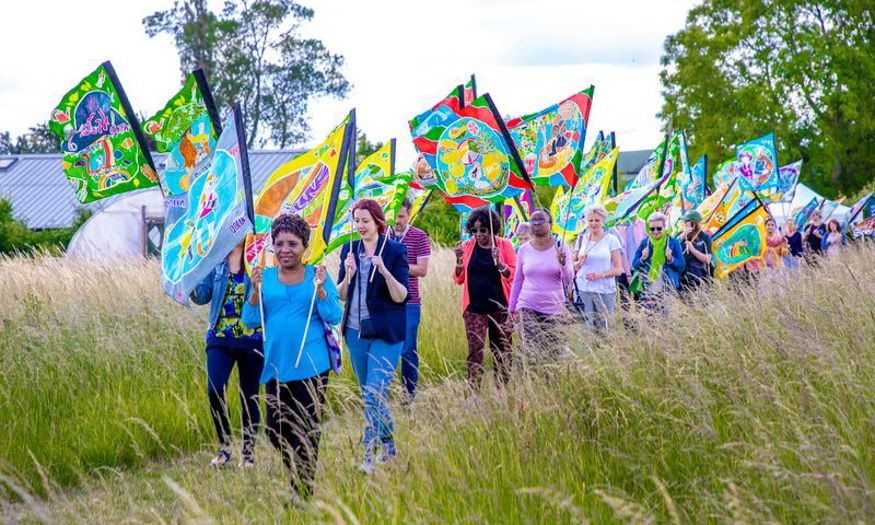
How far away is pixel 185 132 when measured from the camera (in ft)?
24.7

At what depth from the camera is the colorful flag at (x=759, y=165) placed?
20.8 metres

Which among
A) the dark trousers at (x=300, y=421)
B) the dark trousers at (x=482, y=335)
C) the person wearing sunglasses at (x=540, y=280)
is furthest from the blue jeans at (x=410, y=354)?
the dark trousers at (x=300, y=421)

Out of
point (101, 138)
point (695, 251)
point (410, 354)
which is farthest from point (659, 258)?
point (101, 138)

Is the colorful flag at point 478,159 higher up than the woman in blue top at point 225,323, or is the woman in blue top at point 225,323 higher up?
the colorful flag at point 478,159

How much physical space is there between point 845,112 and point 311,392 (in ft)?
115

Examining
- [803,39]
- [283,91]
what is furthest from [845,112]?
[283,91]

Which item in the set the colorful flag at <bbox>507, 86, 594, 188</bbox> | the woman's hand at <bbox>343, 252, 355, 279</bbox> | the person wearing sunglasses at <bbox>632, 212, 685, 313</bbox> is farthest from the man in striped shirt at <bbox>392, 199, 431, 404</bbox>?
the person wearing sunglasses at <bbox>632, 212, 685, 313</bbox>

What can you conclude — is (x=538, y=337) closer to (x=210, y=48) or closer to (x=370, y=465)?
(x=370, y=465)

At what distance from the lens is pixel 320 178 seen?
6.85 m

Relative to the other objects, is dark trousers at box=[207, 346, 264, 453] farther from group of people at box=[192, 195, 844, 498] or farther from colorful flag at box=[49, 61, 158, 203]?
colorful flag at box=[49, 61, 158, 203]

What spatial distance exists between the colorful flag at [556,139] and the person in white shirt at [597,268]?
2.40ft

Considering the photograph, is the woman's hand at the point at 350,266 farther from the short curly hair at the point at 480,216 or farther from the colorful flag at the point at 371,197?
the short curly hair at the point at 480,216

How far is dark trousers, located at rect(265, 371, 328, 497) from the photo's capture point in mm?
5473

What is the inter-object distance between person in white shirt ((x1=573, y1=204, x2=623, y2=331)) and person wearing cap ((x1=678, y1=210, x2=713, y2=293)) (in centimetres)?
192
